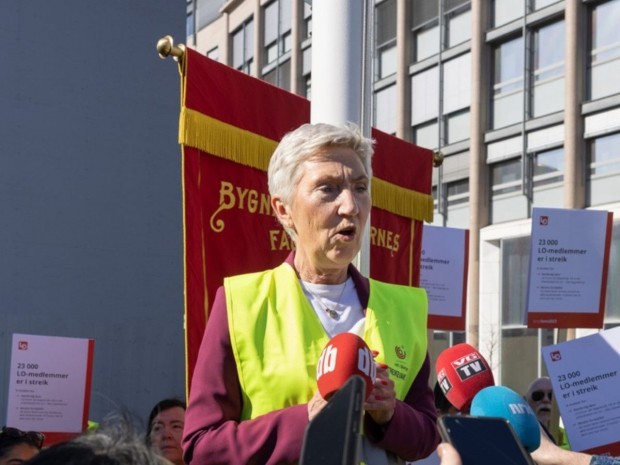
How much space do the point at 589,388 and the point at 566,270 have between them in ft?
6.12

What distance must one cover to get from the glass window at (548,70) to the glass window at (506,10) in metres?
0.60

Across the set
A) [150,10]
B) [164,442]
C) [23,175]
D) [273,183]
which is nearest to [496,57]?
[150,10]

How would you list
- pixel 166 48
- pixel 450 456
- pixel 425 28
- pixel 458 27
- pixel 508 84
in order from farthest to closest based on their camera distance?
pixel 425 28 < pixel 458 27 < pixel 508 84 < pixel 166 48 < pixel 450 456

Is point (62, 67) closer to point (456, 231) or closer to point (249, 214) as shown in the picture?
point (456, 231)

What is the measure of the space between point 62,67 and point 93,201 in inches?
57.8

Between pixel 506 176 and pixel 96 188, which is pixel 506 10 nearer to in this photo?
pixel 506 176

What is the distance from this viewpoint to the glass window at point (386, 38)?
26406mm

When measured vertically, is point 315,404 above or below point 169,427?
above

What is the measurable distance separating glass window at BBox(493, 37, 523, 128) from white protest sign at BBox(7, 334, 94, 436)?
17282mm

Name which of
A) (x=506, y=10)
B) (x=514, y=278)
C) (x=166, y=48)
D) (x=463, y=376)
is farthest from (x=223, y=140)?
(x=506, y=10)

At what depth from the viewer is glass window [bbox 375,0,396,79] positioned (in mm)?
26406

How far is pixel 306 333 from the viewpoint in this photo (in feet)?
8.09

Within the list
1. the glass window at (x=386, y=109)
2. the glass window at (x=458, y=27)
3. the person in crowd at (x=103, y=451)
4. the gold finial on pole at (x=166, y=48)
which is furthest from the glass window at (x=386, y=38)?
the person in crowd at (x=103, y=451)

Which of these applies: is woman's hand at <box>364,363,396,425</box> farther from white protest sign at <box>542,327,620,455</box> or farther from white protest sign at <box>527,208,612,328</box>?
white protest sign at <box>527,208,612,328</box>
